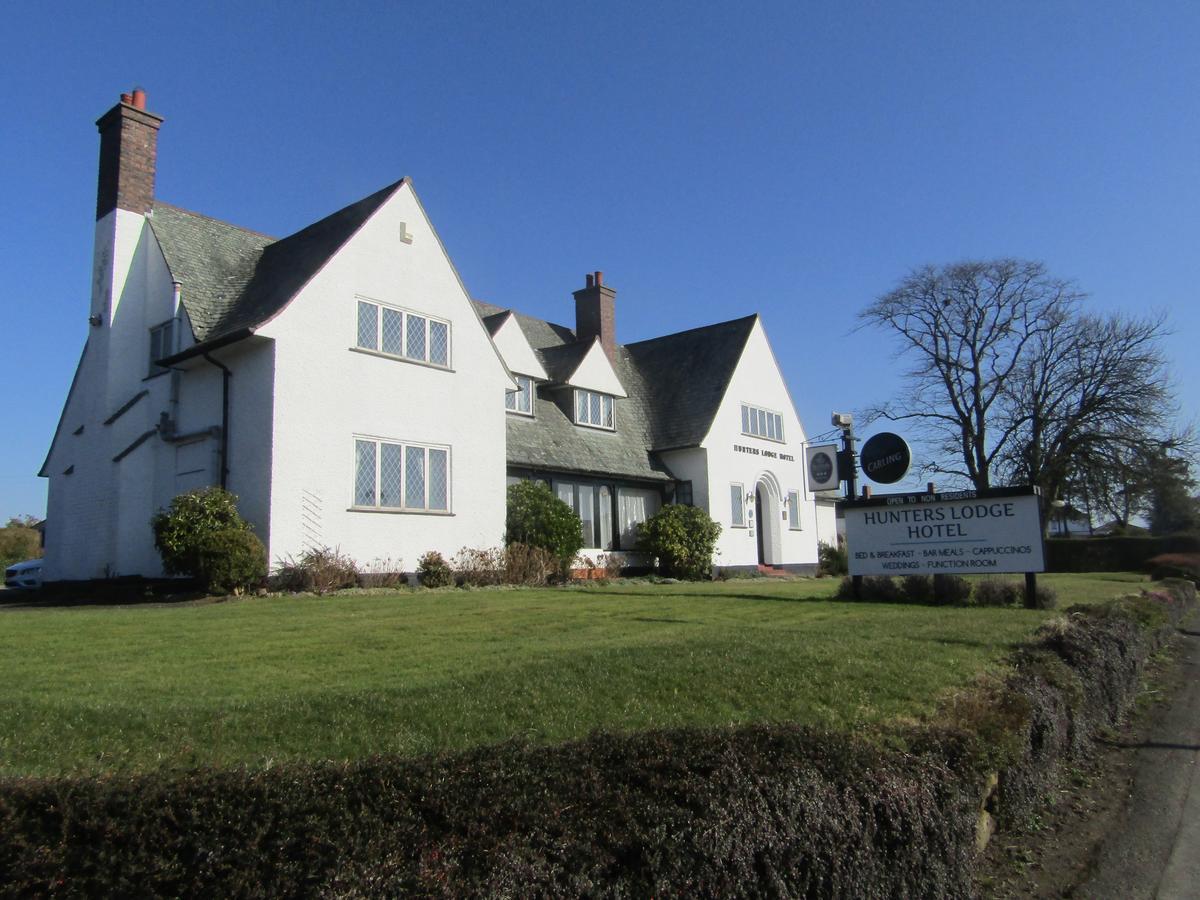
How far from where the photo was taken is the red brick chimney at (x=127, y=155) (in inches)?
767

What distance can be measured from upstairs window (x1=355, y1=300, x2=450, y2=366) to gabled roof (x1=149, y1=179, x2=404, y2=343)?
4.91ft

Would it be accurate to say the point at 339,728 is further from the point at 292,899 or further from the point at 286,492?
the point at 286,492

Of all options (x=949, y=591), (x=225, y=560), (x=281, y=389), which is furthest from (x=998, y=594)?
(x=281, y=389)

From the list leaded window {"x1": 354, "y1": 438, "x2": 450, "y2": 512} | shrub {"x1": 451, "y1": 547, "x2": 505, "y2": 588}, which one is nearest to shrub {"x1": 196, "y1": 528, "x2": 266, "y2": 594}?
leaded window {"x1": 354, "y1": 438, "x2": 450, "y2": 512}

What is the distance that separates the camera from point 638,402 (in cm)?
3119

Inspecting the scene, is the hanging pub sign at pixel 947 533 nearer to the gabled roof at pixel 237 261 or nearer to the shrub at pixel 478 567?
the shrub at pixel 478 567

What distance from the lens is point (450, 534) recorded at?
64.9ft

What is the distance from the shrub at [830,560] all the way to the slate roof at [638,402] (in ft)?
27.6

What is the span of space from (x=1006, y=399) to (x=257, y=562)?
37.7 m

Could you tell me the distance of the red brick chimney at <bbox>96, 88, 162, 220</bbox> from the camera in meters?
19.5

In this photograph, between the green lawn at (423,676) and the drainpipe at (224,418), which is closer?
the green lawn at (423,676)

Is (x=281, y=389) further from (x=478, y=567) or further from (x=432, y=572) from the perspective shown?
(x=478, y=567)

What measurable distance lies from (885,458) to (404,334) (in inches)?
401

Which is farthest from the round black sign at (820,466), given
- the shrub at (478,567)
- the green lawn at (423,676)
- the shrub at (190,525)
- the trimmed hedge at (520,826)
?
the trimmed hedge at (520,826)
